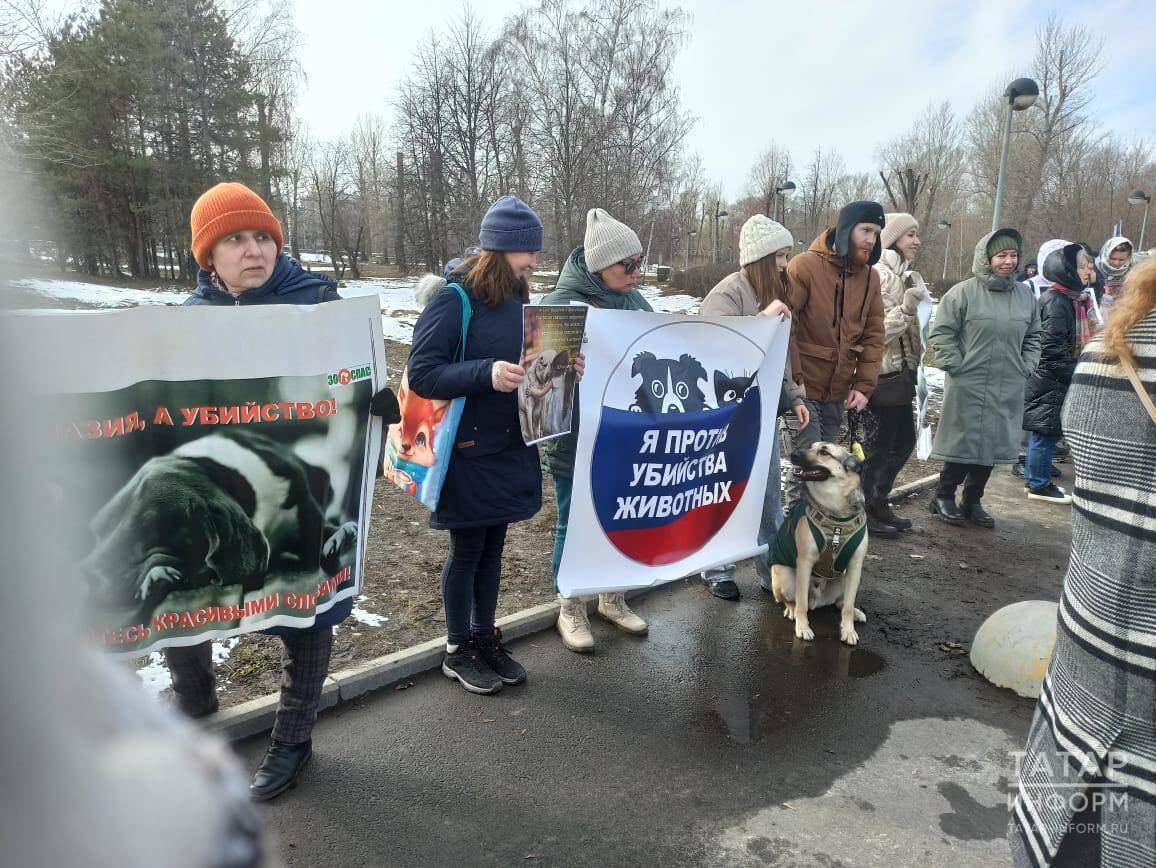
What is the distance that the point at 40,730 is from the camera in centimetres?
51

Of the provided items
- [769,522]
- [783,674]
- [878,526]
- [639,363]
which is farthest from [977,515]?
[639,363]

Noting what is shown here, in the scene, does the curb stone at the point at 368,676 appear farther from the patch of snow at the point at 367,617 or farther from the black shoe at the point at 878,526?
the black shoe at the point at 878,526

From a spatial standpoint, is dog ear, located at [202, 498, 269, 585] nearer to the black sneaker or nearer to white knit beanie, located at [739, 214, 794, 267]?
white knit beanie, located at [739, 214, 794, 267]

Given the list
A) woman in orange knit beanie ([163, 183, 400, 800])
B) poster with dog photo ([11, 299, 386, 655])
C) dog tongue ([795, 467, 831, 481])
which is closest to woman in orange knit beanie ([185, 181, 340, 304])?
woman in orange knit beanie ([163, 183, 400, 800])

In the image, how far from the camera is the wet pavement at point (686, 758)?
8.74 feet

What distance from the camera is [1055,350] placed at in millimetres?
7070

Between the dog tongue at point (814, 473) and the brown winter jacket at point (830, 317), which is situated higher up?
the brown winter jacket at point (830, 317)

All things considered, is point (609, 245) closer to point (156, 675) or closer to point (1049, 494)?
point (156, 675)

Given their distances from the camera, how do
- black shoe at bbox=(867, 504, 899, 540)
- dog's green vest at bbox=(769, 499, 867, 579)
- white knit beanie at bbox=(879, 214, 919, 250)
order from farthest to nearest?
black shoe at bbox=(867, 504, 899, 540) → white knit beanie at bbox=(879, 214, 919, 250) → dog's green vest at bbox=(769, 499, 867, 579)

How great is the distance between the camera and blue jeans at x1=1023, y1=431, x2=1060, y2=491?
743cm

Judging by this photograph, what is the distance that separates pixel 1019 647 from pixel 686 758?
1.98 meters

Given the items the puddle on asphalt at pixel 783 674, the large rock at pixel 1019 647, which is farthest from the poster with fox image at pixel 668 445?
the large rock at pixel 1019 647

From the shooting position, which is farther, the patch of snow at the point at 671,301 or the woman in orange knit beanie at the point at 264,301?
the patch of snow at the point at 671,301

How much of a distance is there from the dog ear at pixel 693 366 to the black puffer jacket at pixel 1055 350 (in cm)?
482
